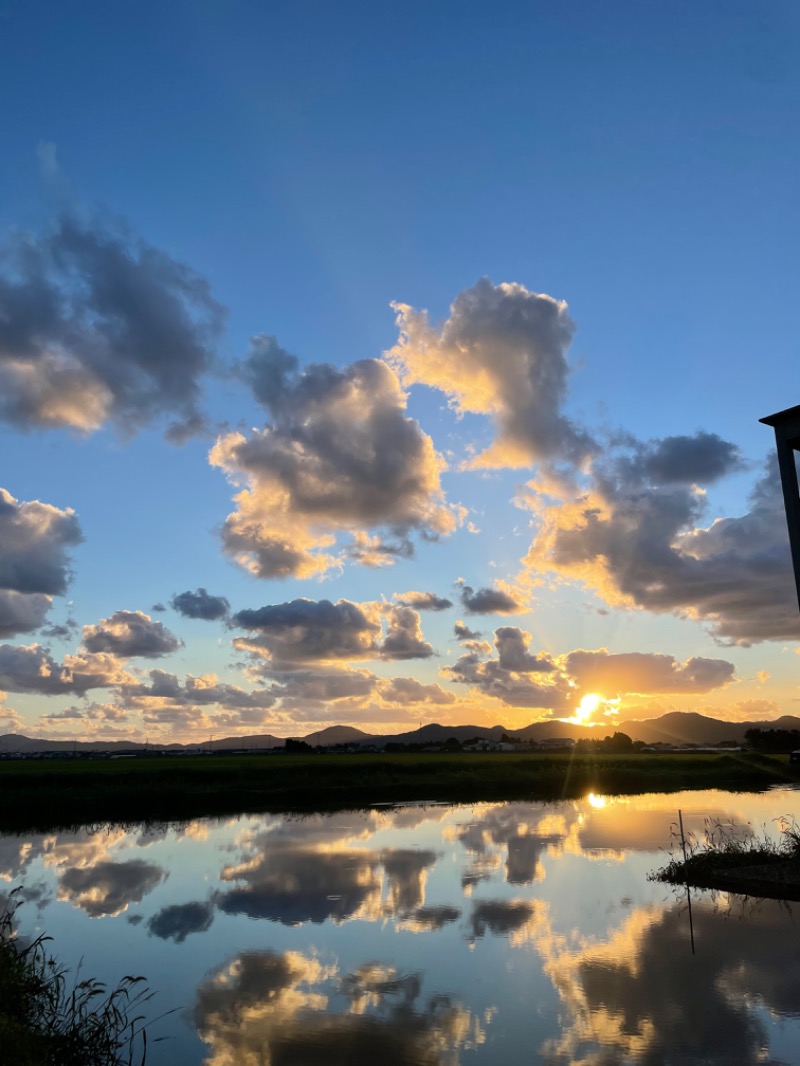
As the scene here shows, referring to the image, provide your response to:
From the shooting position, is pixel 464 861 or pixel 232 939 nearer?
pixel 232 939

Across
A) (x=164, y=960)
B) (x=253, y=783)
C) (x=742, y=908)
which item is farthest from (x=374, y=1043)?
(x=253, y=783)

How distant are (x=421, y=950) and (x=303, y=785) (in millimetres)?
45596

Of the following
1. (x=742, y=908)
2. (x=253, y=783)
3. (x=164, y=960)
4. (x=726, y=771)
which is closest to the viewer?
(x=164, y=960)

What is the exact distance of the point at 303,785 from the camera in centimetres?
5866

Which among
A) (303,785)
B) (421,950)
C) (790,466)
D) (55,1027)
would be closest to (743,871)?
(421,950)

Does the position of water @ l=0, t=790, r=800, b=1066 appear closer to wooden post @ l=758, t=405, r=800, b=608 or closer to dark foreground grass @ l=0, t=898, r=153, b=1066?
dark foreground grass @ l=0, t=898, r=153, b=1066

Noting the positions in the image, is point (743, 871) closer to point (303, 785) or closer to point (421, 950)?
point (421, 950)

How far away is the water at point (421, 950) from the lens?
1055 centimetres

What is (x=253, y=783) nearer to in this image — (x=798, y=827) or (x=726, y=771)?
(x=798, y=827)

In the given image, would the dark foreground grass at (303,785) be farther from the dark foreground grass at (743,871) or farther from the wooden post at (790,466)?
the wooden post at (790,466)

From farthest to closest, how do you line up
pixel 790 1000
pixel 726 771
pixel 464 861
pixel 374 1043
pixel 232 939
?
pixel 726 771
pixel 464 861
pixel 232 939
pixel 790 1000
pixel 374 1043

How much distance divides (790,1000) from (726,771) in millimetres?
75417

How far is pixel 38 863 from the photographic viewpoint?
26031 mm

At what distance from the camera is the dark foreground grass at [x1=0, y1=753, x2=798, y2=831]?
43.6 meters
